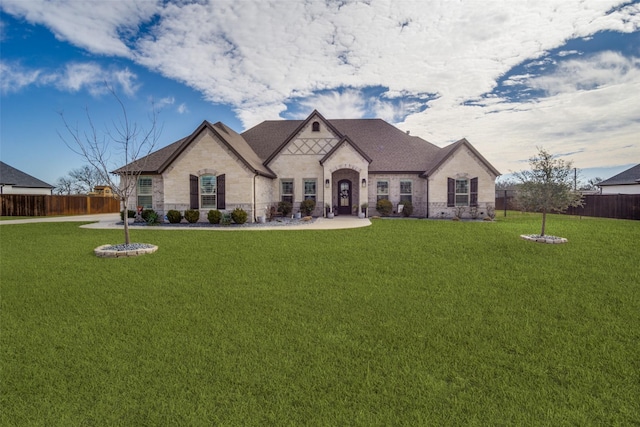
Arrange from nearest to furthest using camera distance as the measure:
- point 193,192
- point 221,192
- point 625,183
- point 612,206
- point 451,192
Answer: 1. point 221,192
2. point 193,192
3. point 451,192
4. point 612,206
5. point 625,183

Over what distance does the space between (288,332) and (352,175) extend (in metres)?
20.8

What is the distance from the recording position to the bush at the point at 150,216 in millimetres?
18812

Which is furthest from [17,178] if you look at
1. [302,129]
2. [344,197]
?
[344,197]

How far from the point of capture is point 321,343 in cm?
425

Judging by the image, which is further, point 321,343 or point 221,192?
point 221,192

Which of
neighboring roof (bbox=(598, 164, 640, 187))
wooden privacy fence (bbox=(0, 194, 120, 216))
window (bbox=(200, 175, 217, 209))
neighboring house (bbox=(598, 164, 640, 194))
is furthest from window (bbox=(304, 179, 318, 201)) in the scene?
neighboring roof (bbox=(598, 164, 640, 187))

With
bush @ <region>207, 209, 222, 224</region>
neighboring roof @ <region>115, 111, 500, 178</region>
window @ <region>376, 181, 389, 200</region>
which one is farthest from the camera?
window @ <region>376, 181, 389, 200</region>

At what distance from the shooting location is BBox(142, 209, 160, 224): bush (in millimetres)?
18812

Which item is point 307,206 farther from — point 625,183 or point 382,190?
point 625,183

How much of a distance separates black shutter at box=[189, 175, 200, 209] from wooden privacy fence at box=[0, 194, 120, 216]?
66.3 feet

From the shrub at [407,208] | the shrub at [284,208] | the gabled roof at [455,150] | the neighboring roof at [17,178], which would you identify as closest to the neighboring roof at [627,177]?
the gabled roof at [455,150]

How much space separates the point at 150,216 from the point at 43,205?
18853mm

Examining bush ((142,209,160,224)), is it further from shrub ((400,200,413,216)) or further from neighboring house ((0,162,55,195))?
neighboring house ((0,162,55,195))

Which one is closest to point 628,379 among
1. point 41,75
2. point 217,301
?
point 217,301
